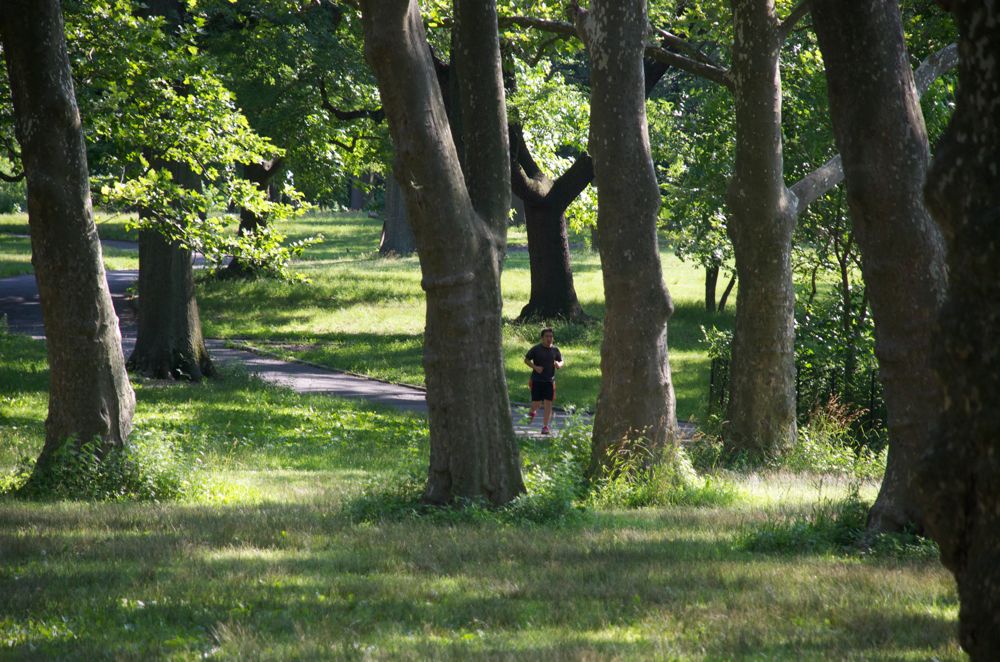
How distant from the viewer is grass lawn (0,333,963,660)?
542 cm

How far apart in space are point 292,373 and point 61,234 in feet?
46.1

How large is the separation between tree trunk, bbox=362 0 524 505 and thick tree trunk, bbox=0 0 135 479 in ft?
11.1

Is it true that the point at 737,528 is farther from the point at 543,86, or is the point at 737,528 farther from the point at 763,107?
the point at 543,86

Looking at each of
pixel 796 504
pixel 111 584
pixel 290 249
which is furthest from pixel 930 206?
pixel 290 249

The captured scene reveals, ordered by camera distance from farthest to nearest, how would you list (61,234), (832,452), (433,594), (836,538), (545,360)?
(545,360), (832,452), (61,234), (836,538), (433,594)

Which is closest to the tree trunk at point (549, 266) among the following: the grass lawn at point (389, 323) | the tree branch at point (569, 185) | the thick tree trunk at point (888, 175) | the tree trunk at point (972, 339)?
the tree branch at point (569, 185)

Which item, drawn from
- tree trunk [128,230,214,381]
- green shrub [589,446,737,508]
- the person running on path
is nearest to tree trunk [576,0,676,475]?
green shrub [589,446,737,508]

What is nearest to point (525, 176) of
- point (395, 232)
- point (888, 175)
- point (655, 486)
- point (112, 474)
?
point (655, 486)

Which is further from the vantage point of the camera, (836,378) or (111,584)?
(836,378)

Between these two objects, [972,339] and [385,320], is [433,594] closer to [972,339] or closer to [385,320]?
[972,339]

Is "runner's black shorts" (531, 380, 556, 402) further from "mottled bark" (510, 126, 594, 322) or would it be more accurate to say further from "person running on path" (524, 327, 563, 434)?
"mottled bark" (510, 126, 594, 322)

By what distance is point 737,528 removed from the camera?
8906 mm

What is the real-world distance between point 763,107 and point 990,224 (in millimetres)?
10511

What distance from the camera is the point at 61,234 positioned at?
1072 centimetres
